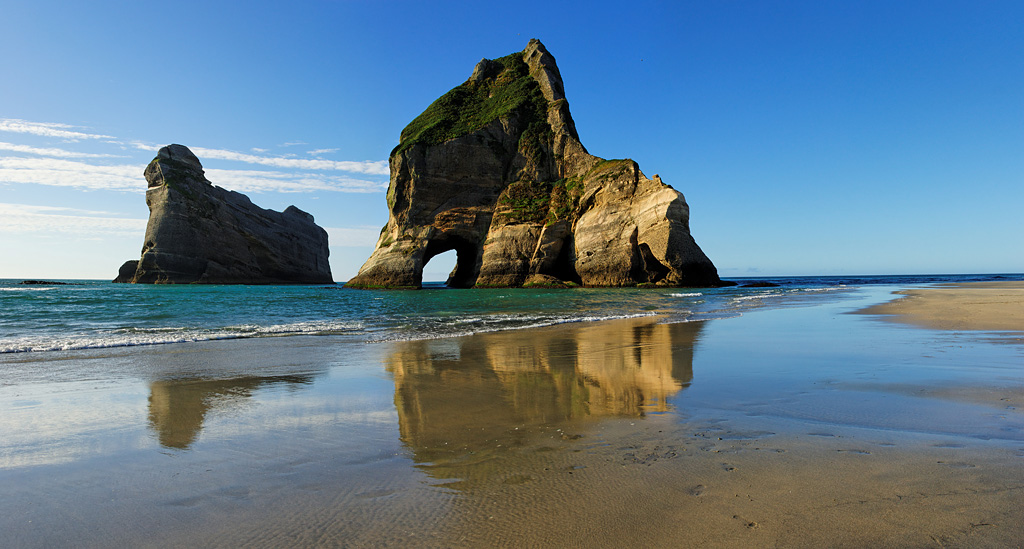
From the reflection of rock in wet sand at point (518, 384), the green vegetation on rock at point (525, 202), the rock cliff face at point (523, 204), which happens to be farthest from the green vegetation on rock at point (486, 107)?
the reflection of rock in wet sand at point (518, 384)

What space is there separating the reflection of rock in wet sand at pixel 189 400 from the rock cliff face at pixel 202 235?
235 ft

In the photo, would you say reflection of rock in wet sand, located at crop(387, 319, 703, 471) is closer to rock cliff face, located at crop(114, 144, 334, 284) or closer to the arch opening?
the arch opening

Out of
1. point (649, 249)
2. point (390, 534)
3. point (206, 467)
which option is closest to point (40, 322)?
point (206, 467)

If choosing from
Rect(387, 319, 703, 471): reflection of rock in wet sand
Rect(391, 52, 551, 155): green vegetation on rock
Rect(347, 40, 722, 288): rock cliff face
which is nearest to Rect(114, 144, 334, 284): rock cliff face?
Rect(347, 40, 722, 288): rock cliff face

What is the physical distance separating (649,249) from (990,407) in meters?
37.5

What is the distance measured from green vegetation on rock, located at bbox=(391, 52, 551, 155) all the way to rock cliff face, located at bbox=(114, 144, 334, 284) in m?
32.4

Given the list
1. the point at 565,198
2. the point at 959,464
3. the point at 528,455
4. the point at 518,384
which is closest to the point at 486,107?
the point at 565,198

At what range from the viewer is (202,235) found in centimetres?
6819

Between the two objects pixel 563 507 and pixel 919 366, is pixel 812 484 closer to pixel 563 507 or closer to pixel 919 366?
Answer: pixel 563 507

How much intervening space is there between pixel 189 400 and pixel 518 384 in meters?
3.23

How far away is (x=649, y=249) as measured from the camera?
40438 millimetres

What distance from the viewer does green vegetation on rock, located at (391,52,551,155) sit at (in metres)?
53.6

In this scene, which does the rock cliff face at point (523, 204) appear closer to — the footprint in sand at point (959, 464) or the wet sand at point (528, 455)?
the wet sand at point (528, 455)

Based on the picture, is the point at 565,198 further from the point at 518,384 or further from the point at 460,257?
the point at 518,384
